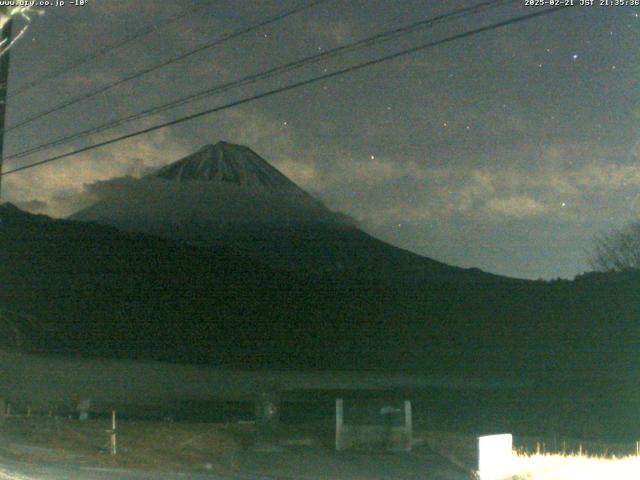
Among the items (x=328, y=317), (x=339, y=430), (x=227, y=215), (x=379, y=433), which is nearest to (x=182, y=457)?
(x=339, y=430)

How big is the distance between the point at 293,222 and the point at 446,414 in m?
71.1

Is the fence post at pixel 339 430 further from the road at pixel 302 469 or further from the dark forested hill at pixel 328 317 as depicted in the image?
the dark forested hill at pixel 328 317

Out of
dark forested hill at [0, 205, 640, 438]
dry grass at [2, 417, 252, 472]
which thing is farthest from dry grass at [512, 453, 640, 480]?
dark forested hill at [0, 205, 640, 438]

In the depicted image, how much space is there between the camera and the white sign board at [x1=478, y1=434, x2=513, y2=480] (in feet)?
40.7

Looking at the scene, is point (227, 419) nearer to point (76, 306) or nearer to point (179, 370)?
point (179, 370)

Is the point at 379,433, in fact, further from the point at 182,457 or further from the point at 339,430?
the point at 182,457

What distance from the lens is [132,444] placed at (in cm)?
1841

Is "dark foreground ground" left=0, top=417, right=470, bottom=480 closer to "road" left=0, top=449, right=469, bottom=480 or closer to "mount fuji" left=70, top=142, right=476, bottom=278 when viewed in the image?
"road" left=0, top=449, right=469, bottom=480

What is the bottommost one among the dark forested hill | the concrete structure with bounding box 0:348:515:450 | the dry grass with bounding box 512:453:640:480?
the concrete structure with bounding box 0:348:515:450

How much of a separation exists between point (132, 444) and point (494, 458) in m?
8.92

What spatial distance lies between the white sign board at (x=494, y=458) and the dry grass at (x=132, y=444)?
5411 millimetres

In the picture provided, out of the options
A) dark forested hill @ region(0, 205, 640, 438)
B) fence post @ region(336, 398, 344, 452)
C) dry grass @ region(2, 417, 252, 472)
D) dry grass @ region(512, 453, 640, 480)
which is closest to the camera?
dry grass @ region(512, 453, 640, 480)

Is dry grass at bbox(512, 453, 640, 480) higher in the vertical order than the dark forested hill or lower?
lower

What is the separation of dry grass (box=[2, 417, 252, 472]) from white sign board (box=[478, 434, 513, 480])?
541 cm
